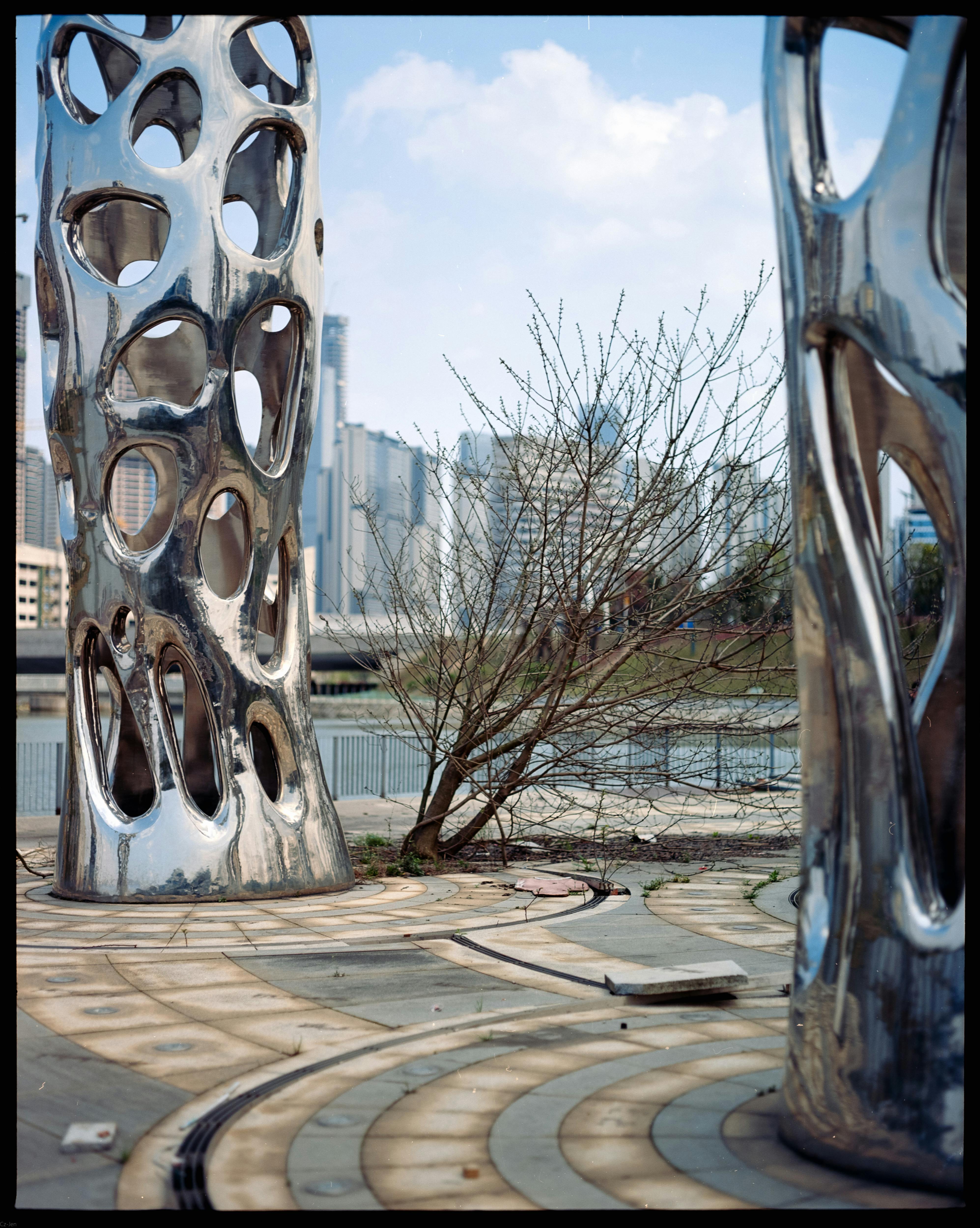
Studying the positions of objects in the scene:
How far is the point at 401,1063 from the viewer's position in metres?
4.34

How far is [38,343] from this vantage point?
A: 8.69 metres

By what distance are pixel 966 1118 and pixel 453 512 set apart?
7.64 m

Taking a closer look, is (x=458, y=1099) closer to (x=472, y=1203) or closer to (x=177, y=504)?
(x=472, y=1203)

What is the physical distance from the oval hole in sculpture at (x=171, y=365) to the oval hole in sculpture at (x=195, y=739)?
2074 millimetres

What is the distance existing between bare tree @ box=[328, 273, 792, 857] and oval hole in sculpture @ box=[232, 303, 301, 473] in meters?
1.35

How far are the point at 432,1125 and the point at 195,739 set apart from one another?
579cm

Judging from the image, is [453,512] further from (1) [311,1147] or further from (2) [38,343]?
(1) [311,1147]

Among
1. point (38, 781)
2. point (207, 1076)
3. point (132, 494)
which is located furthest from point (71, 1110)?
point (132, 494)

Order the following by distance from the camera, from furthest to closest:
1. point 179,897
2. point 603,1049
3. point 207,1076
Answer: point 179,897
point 603,1049
point 207,1076

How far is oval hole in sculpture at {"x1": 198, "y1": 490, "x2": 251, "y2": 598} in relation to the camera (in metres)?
9.46

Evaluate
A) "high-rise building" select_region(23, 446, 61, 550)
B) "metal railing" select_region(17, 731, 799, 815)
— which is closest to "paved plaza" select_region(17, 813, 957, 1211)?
"metal railing" select_region(17, 731, 799, 815)

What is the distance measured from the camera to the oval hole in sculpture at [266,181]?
8992 mm

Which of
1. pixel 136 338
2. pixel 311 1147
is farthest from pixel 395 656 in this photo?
pixel 311 1147

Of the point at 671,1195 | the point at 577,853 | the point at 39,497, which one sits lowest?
the point at 577,853
